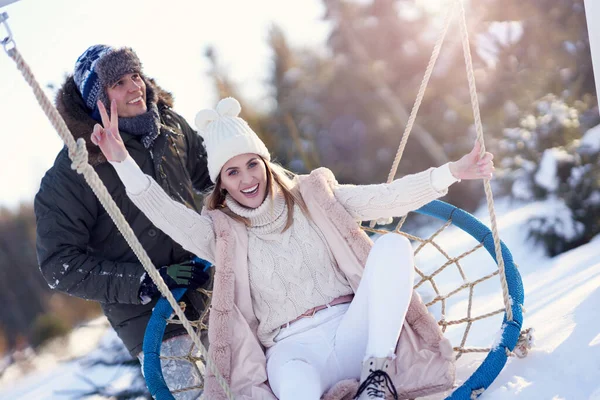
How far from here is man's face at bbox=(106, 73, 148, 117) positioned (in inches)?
77.0

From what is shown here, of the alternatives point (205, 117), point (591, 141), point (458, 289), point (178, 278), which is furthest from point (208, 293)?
point (591, 141)

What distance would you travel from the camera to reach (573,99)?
4.75m

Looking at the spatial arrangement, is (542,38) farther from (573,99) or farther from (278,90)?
(278,90)

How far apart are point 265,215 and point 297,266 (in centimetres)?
16

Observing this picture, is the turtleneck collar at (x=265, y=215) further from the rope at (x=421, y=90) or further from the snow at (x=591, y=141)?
the snow at (x=591, y=141)

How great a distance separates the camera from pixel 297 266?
173cm

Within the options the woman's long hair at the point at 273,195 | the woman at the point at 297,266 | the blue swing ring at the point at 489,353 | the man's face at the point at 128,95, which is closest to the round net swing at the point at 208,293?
the blue swing ring at the point at 489,353

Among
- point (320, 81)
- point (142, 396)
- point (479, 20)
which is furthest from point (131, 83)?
point (479, 20)

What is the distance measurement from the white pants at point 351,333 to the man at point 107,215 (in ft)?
1.50

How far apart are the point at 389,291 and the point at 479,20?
14.0ft

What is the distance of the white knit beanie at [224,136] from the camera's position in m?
1.73

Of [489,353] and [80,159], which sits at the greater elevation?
[80,159]

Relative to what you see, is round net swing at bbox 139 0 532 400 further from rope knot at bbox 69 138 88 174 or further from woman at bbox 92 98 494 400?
rope knot at bbox 69 138 88 174

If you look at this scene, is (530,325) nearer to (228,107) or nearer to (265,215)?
(265,215)
